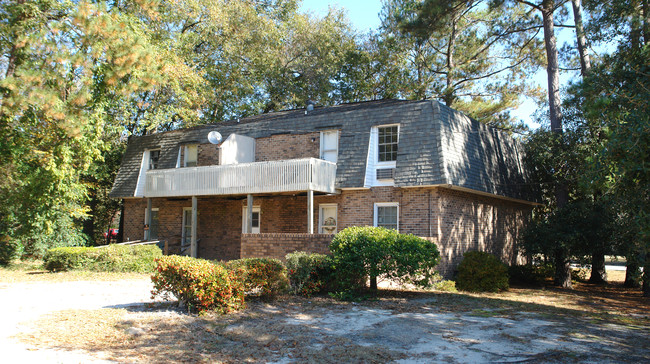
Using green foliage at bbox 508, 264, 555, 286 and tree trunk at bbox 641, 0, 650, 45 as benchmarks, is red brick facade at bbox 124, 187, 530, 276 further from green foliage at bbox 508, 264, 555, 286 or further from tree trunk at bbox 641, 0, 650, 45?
tree trunk at bbox 641, 0, 650, 45

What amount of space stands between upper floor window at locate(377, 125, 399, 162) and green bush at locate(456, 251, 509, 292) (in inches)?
178

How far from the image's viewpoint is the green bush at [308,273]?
1234 cm

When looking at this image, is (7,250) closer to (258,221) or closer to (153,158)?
(153,158)

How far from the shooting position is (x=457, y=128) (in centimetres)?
1812

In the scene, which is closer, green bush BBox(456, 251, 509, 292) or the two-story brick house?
green bush BBox(456, 251, 509, 292)

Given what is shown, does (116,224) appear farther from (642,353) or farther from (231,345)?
(642,353)

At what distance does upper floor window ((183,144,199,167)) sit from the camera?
23.4 m

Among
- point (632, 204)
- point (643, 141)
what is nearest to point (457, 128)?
point (632, 204)

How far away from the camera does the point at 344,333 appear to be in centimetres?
858

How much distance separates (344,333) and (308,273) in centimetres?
396

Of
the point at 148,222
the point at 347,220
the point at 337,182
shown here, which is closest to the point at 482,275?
the point at 347,220

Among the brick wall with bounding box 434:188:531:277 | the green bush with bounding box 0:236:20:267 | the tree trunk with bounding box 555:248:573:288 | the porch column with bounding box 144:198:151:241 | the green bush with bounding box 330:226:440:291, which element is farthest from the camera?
the porch column with bounding box 144:198:151:241

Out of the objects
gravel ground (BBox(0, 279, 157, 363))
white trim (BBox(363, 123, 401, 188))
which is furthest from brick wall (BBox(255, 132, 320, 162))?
gravel ground (BBox(0, 279, 157, 363))

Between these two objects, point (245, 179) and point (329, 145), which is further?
point (329, 145)
